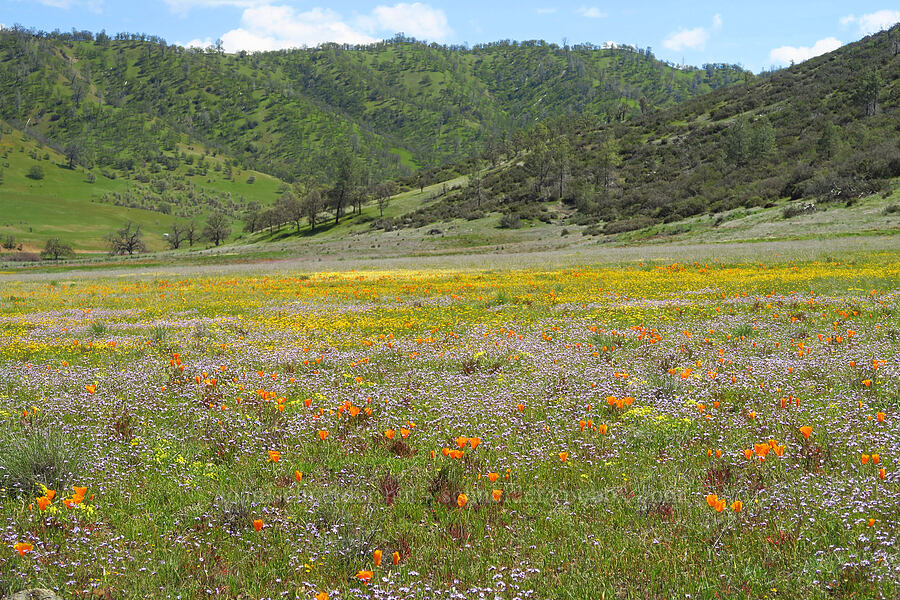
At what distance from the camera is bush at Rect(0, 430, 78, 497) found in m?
4.50

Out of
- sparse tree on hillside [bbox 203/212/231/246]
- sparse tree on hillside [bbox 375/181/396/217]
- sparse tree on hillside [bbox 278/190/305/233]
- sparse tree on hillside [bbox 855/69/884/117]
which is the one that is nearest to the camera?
sparse tree on hillside [bbox 855/69/884/117]

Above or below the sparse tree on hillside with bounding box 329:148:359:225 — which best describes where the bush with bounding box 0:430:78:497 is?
below

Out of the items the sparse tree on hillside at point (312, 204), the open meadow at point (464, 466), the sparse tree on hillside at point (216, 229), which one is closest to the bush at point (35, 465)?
the open meadow at point (464, 466)

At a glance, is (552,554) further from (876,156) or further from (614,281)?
(876,156)

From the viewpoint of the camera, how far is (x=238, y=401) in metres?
6.71

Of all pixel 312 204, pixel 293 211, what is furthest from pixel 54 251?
pixel 312 204

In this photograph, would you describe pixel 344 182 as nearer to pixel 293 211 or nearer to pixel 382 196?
pixel 382 196

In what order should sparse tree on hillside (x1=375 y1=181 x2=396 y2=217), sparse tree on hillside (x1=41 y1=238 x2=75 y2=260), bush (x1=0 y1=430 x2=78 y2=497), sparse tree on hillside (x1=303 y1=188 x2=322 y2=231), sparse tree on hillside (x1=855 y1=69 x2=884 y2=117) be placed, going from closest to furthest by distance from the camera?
bush (x1=0 y1=430 x2=78 y2=497)
sparse tree on hillside (x1=855 y1=69 x2=884 y2=117)
sparse tree on hillside (x1=41 y1=238 x2=75 y2=260)
sparse tree on hillside (x1=303 y1=188 x2=322 y2=231)
sparse tree on hillside (x1=375 y1=181 x2=396 y2=217)

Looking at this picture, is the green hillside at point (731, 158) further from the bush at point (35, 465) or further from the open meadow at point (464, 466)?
the bush at point (35, 465)

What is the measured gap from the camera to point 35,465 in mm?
4629

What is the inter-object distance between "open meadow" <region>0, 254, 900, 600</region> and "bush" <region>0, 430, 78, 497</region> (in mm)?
22

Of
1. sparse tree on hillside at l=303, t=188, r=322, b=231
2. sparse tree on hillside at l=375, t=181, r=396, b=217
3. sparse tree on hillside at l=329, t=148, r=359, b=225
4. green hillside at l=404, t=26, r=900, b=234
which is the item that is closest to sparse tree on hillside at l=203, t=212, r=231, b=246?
sparse tree on hillside at l=303, t=188, r=322, b=231

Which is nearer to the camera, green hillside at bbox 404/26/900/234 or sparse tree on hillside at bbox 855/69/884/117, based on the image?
green hillside at bbox 404/26/900/234

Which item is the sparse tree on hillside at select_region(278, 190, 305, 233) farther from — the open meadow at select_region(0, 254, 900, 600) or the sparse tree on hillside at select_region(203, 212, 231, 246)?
the open meadow at select_region(0, 254, 900, 600)
